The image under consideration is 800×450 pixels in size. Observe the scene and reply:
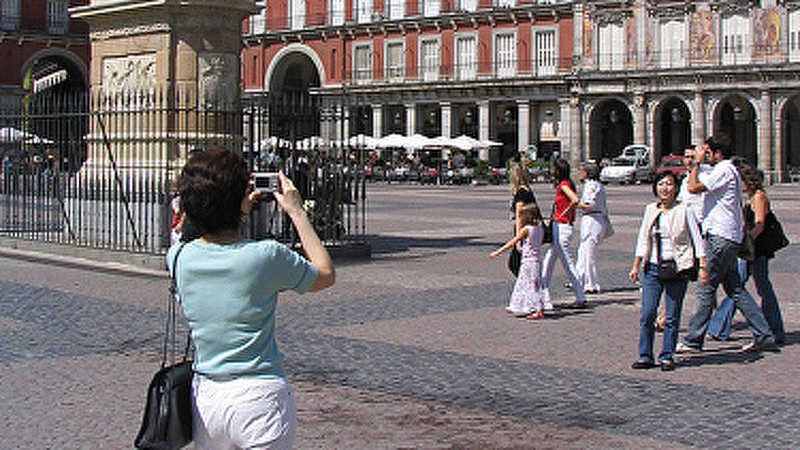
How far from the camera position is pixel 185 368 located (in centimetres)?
372

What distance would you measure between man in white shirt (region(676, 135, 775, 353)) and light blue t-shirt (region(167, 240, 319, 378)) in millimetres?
5661

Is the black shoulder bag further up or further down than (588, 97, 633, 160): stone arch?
further down

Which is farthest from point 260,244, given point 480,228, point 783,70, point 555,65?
point 555,65

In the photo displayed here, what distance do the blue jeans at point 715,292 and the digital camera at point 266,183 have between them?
5247 millimetres

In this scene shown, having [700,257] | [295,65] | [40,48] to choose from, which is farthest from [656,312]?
[295,65]

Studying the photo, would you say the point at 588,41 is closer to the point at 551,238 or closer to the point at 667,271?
the point at 551,238

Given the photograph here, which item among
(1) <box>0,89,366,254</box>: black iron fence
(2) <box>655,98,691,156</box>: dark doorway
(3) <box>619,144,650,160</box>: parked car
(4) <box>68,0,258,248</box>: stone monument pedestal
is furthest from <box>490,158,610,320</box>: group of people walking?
(2) <box>655,98,691,156</box>: dark doorway

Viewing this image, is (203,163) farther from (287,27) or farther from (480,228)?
(287,27)

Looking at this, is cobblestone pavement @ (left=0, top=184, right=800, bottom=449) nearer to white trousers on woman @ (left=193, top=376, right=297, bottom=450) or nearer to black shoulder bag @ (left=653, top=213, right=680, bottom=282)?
black shoulder bag @ (left=653, top=213, right=680, bottom=282)

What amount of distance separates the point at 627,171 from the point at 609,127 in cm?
722

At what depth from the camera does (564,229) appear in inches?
484

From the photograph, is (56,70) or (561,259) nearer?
(561,259)

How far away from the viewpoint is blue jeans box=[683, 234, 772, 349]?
345 inches

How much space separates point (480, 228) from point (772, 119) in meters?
30.3
